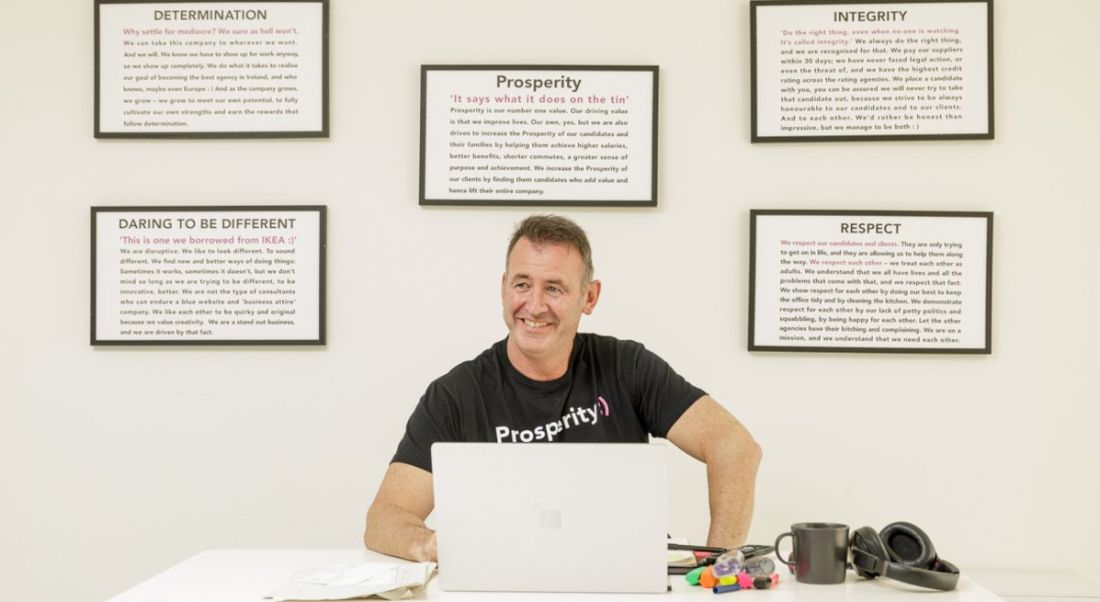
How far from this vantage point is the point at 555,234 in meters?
2.36

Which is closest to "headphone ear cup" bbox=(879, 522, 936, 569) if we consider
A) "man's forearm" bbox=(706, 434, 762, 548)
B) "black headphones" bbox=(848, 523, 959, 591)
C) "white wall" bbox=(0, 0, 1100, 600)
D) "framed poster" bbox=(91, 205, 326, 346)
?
"black headphones" bbox=(848, 523, 959, 591)

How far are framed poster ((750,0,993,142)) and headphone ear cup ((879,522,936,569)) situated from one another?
4.52 feet

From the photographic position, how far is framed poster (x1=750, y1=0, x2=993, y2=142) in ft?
9.08

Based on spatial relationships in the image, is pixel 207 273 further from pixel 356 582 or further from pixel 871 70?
pixel 871 70

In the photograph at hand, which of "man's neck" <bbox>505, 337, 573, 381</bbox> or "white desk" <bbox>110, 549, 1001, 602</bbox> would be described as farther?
"man's neck" <bbox>505, 337, 573, 381</bbox>

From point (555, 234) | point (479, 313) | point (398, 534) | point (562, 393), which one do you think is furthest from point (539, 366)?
point (398, 534)

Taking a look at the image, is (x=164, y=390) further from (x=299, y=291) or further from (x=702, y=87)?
(x=702, y=87)

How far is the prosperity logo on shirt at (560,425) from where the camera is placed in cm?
233

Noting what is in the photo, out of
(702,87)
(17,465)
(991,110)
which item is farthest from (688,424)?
(17,465)

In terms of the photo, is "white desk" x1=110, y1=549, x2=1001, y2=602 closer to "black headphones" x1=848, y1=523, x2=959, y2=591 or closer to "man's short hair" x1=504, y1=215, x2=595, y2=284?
"black headphones" x1=848, y1=523, x2=959, y2=591

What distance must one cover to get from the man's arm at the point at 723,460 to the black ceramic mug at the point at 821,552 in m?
0.57

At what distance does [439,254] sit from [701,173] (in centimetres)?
75

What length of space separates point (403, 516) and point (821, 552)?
82 centimetres

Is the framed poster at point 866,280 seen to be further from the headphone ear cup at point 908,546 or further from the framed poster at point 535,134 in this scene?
the headphone ear cup at point 908,546
